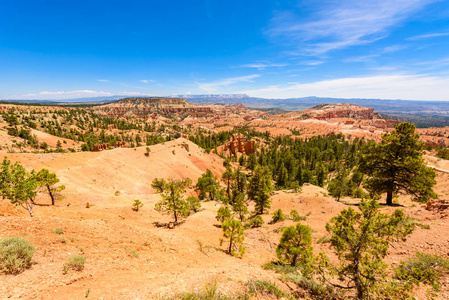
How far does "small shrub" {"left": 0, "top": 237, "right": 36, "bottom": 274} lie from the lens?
27.6ft

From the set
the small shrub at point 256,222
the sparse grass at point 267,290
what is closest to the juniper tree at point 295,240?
the sparse grass at point 267,290

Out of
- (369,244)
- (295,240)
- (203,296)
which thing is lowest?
(295,240)

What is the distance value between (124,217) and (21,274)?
17219 millimetres

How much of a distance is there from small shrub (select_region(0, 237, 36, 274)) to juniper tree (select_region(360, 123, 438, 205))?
32.2 m

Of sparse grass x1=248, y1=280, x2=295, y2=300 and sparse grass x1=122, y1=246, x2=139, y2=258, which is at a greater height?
sparse grass x1=248, y1=280, x2=295, y2=300

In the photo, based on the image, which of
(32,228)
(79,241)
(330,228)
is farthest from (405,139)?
(32,228)

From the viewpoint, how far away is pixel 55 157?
45969mm

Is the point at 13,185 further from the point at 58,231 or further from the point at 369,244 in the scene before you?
the point at 369,244

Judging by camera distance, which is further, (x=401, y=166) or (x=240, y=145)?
(x=240, y=145)

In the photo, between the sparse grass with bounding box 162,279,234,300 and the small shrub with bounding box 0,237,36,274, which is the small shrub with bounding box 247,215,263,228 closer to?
the sparse grass with bounding box 162,279,234,300

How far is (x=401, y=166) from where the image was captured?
2214 cm

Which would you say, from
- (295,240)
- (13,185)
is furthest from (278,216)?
(13,185)

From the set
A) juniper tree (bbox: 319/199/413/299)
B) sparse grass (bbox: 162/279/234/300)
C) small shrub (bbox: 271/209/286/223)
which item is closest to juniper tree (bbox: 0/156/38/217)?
sparse grass (bbox: 162/279/234/300)

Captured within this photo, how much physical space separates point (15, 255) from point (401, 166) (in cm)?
3375
